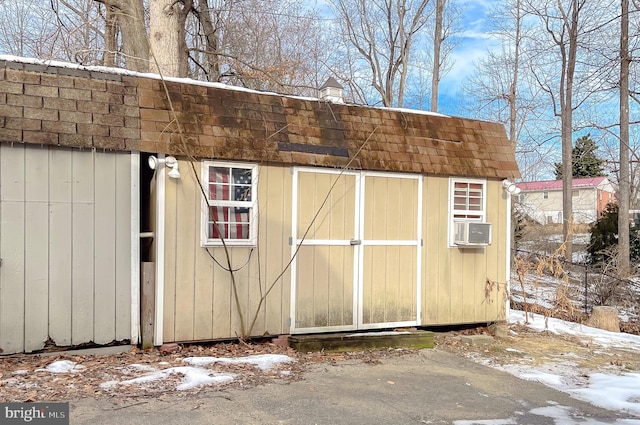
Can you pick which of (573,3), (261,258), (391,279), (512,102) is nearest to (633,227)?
(512,102)

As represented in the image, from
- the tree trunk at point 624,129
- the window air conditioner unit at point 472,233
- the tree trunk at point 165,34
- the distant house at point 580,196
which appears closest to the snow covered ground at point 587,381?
the window air conditioner unit at point 472,233

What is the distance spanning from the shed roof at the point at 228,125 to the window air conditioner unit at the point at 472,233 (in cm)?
75

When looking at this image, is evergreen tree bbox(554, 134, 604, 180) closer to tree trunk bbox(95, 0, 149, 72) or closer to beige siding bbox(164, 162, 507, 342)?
beige siding bbox(164, 162, 507, 342)

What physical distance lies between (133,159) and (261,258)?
184 cm

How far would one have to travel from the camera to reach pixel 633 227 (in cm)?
1786

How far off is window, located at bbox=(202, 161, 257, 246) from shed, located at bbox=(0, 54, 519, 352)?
0.05 feet

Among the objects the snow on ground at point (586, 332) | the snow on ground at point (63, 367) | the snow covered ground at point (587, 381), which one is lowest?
the snow on ground at point (586, 332)

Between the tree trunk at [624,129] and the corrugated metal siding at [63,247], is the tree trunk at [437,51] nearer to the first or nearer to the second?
the tree trunk at [624,129]

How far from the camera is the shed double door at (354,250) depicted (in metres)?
6.37

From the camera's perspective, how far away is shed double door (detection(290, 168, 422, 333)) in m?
6.37

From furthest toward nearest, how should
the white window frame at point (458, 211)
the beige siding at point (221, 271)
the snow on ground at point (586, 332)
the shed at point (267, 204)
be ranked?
1. the snow on ground at point (586, 332)
2. the white window frame at point (458, 211)
3. the beige siding at point (221, 271)
4. the shed at point (267, 204)

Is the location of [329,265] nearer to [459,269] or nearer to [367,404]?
[459,269]

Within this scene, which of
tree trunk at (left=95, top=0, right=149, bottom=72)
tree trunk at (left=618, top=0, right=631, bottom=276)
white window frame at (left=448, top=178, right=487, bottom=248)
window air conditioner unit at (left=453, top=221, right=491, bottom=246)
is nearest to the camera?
window air conditioner unit at (left=453, top=221, right=491, bottom=246)

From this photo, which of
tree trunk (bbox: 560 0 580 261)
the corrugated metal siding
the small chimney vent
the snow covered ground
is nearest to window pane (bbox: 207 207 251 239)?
the corrugated metal siding
